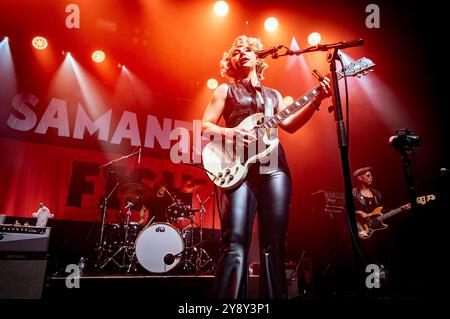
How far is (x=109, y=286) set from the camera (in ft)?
12.9

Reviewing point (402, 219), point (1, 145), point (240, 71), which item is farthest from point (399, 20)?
point (1, 145)

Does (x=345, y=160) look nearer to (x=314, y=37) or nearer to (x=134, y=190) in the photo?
(x=134, y=190)

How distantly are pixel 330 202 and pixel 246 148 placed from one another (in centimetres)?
462

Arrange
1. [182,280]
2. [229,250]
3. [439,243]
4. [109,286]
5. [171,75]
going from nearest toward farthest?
[229,250]
[109,286]
[182,280]
[439,243]
[171,75]

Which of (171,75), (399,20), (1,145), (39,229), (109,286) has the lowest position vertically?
(109,286)

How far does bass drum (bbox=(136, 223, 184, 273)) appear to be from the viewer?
19.6 feet

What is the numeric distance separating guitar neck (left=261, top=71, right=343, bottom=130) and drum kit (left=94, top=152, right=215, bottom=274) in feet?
13.4

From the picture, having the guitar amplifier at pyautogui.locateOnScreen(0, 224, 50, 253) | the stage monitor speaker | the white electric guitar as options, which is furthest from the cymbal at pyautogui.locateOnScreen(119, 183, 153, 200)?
the white electric guitar

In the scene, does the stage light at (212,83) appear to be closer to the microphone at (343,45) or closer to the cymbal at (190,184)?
the cymbal at (190,184)

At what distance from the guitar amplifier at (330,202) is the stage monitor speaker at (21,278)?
5.12 m

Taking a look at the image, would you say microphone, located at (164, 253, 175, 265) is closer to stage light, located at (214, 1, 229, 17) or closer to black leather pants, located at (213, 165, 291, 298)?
black leather pants, located at (213, 165, 291, 298)

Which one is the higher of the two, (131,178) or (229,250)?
(131,178)

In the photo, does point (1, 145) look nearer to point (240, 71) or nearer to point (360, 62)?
point (240, 71)
